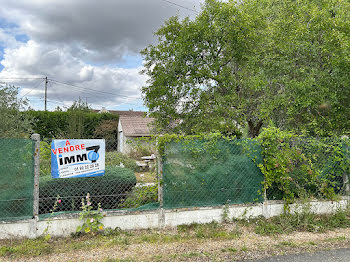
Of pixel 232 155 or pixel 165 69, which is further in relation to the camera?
pixel 165 69

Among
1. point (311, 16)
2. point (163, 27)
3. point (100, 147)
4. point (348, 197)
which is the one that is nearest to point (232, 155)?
point (100, 147)

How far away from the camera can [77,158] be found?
4.77m

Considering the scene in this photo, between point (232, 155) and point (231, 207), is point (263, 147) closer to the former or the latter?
point (232, 155)

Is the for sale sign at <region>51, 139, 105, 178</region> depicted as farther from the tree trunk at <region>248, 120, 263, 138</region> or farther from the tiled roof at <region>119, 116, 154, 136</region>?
the tiled roof at <region>119, 116, 154, 136</region>

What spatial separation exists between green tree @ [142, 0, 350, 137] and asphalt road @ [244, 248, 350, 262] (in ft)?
12.2

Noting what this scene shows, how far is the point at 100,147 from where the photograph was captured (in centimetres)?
500

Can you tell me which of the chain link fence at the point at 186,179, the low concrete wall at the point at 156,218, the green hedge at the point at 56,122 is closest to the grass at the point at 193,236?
the low concrete wall at the point at 156,218

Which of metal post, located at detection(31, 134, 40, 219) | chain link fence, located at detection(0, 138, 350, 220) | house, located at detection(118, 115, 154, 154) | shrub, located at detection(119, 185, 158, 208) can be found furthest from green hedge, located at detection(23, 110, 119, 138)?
metal post, located at detection(31, 134, 40, 219)

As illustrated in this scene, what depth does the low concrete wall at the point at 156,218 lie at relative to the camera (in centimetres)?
434

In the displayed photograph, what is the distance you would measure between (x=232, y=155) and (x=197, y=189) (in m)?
0.97

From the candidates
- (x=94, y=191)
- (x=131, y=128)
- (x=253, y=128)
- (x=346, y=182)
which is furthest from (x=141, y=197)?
(x=131, y=128)

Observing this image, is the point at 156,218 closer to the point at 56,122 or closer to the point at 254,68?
the point at 254,68

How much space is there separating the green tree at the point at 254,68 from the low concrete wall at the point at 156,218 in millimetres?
2650

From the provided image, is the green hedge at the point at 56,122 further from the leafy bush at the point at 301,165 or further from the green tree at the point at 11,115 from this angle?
the leafy bush at the point at 301,165
